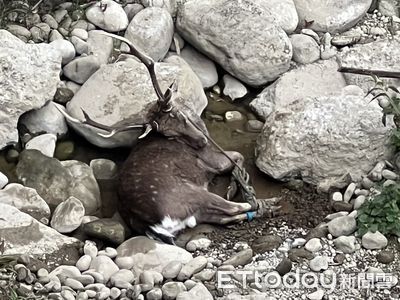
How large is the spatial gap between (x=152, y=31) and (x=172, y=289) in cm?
206

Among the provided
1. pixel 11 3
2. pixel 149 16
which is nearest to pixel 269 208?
pixel 149 16

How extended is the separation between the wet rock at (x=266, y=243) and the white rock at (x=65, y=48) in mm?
1647

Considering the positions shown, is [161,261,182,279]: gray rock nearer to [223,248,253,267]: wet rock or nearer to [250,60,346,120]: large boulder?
[223,248,253,267]: wet rock

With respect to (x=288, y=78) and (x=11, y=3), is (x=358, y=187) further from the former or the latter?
(x=11, y=3)

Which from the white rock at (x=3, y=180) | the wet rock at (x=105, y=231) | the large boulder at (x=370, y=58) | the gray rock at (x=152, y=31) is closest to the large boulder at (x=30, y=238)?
the wet rock at (x=105, y=231)

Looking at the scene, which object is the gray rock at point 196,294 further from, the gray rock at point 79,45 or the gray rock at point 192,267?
the gray rock at point 79,45

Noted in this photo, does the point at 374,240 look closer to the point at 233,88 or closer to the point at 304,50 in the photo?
Result: the point at 233,88

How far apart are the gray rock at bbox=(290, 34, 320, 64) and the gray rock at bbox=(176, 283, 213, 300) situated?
2.21m

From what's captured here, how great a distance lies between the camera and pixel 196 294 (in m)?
4.50

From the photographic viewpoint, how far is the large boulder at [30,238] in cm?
473

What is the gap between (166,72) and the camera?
582 cm

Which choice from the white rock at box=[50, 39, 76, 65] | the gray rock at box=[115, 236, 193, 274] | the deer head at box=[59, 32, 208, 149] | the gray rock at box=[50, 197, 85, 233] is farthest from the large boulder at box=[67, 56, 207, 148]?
the gray rock at box=[115, 236, 193, 274]

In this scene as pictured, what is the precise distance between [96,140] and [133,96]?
0.30 meters

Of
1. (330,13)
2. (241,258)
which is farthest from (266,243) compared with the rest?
(330,13)
